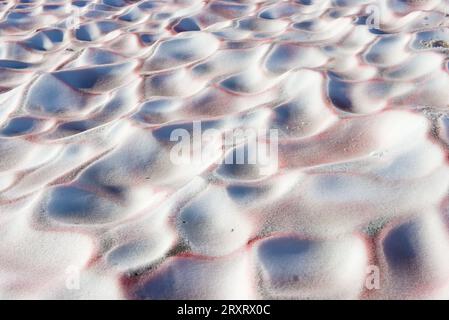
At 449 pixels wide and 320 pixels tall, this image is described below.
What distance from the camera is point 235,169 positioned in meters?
1.28

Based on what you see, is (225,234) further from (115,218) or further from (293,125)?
(293,125)

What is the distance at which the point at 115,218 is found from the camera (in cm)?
118

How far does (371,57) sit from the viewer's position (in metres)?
1.89

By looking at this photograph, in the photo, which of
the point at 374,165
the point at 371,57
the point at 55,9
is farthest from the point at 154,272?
the point at 55,9

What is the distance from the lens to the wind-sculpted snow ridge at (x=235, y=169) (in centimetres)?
97

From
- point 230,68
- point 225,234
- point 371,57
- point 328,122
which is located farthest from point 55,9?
point 225,234

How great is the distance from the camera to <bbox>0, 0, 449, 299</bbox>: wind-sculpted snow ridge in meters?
0.97

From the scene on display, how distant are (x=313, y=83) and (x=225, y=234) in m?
0.72

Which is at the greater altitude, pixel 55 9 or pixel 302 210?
pixel 302 210

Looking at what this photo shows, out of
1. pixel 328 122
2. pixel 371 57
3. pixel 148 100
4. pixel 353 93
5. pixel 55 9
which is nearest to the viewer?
pixel 328 122

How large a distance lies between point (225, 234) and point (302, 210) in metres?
0.17

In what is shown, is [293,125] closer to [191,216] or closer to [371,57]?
[191,216]

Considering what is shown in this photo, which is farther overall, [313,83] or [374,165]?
[313,83]

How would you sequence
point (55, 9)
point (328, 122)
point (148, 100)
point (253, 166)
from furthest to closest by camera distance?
point (55, 9) < point (148, 100) < point (328, 122) < point (253, 166)
